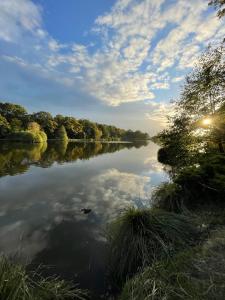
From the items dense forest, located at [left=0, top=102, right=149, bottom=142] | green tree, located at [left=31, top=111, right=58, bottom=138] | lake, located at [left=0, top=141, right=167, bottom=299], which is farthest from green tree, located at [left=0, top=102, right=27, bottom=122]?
lake, located at [left=0, top=141, right=167, bottom=299]

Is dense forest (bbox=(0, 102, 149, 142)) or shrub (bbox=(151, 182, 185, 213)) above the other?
dense forest (bbox=(0, 102, 149, 142))

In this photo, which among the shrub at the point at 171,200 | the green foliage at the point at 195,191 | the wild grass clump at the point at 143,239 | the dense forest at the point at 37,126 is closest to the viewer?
the wild grass clump at the point at 143,239

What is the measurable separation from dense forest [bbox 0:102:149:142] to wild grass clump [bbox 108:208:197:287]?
5380 centimetres

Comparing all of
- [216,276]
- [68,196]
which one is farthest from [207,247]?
[68,196]

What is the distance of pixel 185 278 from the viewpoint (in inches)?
128

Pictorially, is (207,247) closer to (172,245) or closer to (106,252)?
(172,245)

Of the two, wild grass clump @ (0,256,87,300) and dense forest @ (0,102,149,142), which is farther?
dense forest @ (0,102,149,142)

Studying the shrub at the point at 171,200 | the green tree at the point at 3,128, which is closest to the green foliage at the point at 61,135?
the green tree at the point at 3,128

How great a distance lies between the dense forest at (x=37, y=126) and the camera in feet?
191

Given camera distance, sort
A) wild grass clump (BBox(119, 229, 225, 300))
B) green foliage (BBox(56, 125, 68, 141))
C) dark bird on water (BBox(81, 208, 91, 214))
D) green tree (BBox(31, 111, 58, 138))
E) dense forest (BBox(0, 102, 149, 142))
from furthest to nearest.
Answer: green tree (BBox(31, 111, 58, 138)) → green foliage (BBox(56, 125, 68, 141)) → dense forest (BBox(0, 102, 149, 142)) → dark bird on water (BBox(81, 208, 91, 214)) → wild grass clump (BBox(119, 229, 225, 300))

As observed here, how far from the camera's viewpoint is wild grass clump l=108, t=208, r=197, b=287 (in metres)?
4.18

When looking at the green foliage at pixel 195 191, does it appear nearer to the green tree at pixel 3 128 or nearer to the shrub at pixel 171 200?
the shrub at pixel 171 200

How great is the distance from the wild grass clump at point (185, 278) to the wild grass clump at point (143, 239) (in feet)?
1.13

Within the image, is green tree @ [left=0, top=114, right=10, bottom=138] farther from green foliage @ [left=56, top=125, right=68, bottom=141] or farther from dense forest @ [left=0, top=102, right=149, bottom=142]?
green foliage @ [left=56, top=125, right=68, bottom=141]
